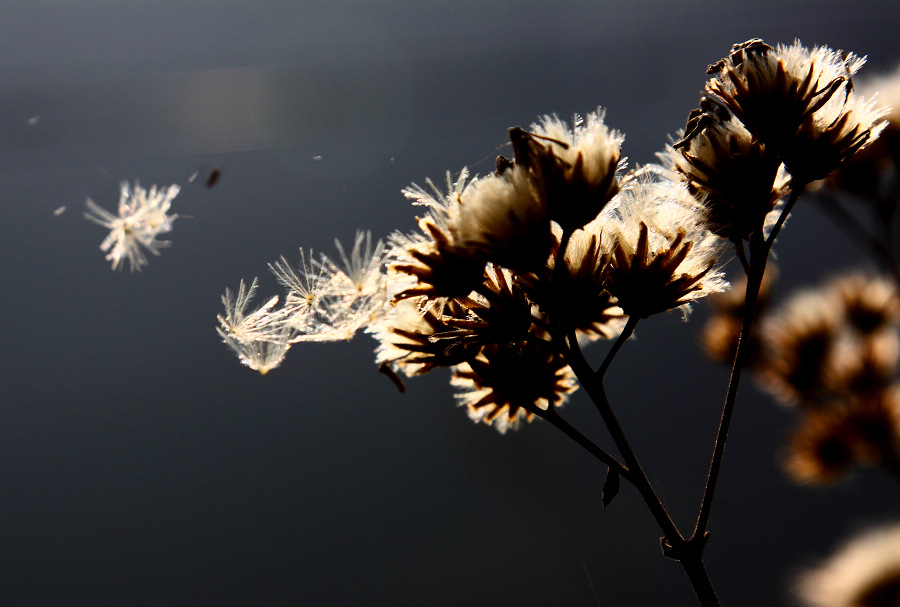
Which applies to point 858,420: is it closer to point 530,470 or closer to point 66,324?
point 530,470

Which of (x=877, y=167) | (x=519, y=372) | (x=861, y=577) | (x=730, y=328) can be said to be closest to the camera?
(x=519, y=372)

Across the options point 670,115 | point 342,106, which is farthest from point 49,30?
point 670,115

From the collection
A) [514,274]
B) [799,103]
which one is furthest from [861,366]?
[514,274]

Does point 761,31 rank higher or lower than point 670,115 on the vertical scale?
higher

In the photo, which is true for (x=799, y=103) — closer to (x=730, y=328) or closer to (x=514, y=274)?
(x=514, y=274)

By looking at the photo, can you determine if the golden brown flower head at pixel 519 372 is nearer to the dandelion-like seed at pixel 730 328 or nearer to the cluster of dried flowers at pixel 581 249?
the cluster of dried flowers at pixel 581 249

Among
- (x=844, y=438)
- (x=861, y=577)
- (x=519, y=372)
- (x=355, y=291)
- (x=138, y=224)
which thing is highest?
(x=138, y=224)

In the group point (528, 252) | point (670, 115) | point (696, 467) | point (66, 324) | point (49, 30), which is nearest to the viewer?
point (528, 252)

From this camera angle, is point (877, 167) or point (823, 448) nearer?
point (877, 167)
